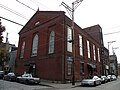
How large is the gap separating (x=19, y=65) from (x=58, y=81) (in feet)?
46.1

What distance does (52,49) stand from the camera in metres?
25.0

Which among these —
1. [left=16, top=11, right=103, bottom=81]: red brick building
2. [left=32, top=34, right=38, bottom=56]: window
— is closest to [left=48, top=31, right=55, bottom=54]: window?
[left=16, top=11, right=103, bottom=81]: red brick building

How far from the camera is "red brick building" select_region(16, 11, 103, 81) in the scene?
22.9m

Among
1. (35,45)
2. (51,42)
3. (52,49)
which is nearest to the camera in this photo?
(52,49)

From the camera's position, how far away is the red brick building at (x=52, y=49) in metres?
22.9

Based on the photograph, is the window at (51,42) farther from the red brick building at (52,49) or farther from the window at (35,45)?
the window at (35,45)

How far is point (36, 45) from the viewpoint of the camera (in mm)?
29016

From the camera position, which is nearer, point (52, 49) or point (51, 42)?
point (52, 49)

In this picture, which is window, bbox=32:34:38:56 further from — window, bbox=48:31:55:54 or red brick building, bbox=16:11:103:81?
window, bbox=48:31:55:54

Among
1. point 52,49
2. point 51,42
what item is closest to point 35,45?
point 51,42

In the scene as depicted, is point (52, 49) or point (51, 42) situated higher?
point (51, 42)

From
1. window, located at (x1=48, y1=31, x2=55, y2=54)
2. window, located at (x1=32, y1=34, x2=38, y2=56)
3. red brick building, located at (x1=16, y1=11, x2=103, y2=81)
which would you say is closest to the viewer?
red brick building, located at (x1=16, y1=11, x2=103, y2=81)

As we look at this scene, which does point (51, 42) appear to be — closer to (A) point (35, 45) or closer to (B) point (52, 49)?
(B) point (52, 49)

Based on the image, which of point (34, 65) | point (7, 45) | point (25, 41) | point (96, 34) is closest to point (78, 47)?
point (34, 65)
